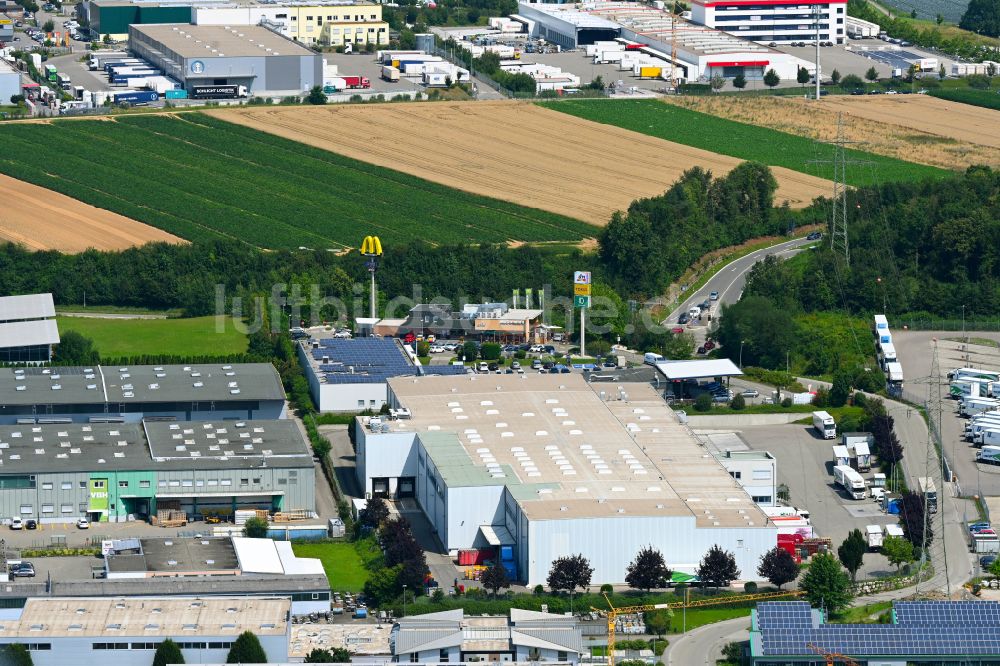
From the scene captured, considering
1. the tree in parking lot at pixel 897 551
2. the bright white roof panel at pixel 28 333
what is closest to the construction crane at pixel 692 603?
the tree in parking lot at pixel 897 551

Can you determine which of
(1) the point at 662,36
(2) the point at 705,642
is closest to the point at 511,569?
(2) the point at 705,642

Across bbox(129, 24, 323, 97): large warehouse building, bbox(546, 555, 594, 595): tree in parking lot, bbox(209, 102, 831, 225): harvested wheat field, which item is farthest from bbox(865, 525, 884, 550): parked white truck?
bbox(129, 24, 323, 97): large warehouse building

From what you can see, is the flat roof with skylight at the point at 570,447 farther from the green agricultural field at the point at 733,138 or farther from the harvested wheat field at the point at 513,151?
the green agricultural field at the point at 733,138

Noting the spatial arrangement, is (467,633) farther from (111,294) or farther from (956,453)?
(111,294)

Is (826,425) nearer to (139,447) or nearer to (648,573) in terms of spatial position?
(648,573)

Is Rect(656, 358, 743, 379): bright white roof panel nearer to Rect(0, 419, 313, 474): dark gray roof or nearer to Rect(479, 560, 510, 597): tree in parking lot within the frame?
Rect(0, 419, 313, 474): dark gray roof

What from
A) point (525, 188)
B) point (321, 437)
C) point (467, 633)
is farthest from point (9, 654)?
point (525, 188)
